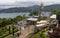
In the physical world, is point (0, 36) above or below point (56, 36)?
below

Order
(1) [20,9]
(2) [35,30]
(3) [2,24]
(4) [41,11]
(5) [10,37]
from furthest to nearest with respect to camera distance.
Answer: (1) [20,9] < (4) [41,11] < (3) [2,24] < (2) [35,30] < (5) [10,37]

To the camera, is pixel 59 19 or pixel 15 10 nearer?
pixel 59 19

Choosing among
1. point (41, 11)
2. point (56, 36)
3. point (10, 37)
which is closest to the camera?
point (56, 36)

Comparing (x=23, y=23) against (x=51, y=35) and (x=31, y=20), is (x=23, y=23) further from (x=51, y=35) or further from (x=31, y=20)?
(x=51, y=35)

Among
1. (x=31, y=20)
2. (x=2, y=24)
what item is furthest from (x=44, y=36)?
(x=2, y=24)

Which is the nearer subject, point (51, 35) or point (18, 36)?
point (51, 35)

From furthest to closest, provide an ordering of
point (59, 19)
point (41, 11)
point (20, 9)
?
1. point (20, 9)
2. point (41, 11)
3. point (59, 19)

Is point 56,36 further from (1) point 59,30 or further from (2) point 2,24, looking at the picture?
(2) point 2,24

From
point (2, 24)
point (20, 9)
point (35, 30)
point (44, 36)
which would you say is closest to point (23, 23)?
point (2, 24)

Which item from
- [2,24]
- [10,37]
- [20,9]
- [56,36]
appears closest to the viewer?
[56,36]
